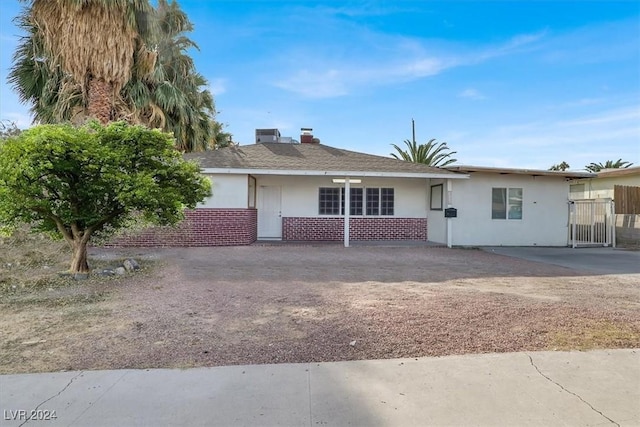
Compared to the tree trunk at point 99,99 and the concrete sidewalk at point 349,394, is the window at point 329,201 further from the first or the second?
the concrete sidewalk at point 349,394

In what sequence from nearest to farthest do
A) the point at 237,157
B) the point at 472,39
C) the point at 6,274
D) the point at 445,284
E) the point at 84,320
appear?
the point at 84,320 → the point at 445,284 → the point at 6,274 → the point at 472,39 → the point at 237,157

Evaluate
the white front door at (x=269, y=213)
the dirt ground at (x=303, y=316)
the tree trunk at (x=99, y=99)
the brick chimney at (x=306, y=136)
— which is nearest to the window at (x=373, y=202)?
the white front door at (x=269, y=213)

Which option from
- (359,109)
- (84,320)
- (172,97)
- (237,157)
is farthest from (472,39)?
(84,320)

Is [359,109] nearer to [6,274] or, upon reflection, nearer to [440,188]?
[440,188]

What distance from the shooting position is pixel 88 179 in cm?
735

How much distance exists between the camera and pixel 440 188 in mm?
14828

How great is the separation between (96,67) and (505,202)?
15.5 m

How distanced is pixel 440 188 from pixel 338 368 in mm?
12473

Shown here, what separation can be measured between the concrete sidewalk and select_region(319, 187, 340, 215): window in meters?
12.1

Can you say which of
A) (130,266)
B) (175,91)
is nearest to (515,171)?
(130,266)

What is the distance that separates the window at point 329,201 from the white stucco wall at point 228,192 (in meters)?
3.53

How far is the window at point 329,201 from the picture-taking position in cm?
1555

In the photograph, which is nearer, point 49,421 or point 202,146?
point 49,421

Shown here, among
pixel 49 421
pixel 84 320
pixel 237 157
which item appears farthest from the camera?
pixel 237 157
